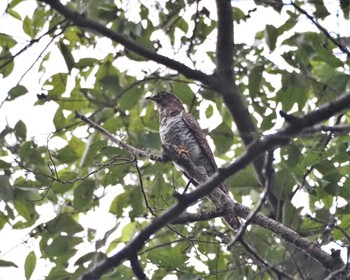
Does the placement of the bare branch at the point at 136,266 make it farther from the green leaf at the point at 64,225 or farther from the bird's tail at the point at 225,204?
the green leaf at the point at 64,225

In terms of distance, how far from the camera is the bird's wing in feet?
18.9

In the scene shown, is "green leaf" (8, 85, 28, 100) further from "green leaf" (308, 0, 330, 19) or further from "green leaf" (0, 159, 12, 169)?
"green leaf" (308, 0, 330, 19)

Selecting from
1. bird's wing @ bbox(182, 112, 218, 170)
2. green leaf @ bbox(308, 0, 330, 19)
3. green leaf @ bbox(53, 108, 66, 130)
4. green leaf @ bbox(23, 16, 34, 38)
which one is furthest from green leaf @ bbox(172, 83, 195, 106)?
bird's wing @ bbox(182, 112, 218, 170)

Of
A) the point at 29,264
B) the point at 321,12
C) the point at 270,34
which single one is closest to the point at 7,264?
the point at 29,264

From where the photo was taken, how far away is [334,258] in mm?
3330

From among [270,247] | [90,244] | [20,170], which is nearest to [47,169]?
[20,170]

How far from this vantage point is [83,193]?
178 inches

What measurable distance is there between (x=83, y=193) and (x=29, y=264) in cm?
62

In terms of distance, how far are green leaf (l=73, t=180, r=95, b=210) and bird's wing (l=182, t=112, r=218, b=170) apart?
147 cm

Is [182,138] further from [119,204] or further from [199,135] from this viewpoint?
[119,204]

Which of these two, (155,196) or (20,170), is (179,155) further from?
(20,170)

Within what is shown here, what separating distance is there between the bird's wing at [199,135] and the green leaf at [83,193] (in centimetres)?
147

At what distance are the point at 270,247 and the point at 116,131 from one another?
1.36 metres

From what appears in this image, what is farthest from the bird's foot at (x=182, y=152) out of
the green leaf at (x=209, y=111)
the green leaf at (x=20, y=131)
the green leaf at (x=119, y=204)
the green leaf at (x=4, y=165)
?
the green leaf at (x=4, y=165)
